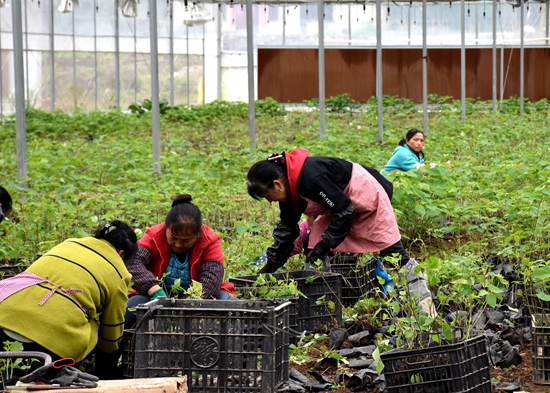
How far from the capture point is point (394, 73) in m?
29.8

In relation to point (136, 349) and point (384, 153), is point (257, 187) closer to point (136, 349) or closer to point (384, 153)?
point (136, 349)

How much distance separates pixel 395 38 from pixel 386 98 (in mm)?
5177

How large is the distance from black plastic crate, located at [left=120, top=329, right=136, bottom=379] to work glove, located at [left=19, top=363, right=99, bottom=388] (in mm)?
684

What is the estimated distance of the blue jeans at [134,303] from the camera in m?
4.37

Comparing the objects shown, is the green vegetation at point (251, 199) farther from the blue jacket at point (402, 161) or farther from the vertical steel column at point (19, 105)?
the blue jacket at point (402, 161)

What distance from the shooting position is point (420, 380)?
3504 millimetres

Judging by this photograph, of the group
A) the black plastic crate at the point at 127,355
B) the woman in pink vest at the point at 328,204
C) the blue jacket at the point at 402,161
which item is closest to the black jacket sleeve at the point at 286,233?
the woman in pink vest at the point at 328,204

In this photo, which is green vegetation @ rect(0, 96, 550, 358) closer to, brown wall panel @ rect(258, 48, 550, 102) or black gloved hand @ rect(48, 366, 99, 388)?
black gloved hand @ rect(48, 366, 99, 388)

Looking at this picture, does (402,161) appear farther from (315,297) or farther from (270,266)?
(315,297)

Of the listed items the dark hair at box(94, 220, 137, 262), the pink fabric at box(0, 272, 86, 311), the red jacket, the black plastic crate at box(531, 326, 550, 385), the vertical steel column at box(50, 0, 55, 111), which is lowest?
the black plastic crate at box(531, 326, 550, 385)

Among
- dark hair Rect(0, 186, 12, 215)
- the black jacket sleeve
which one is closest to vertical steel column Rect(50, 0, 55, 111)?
dark hair Rect(0, 186, 12, 215)

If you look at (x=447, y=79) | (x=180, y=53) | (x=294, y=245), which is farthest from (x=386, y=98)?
(x=294, y=245)

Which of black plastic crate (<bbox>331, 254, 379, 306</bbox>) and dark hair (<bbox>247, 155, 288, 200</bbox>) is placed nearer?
dark hair (<bbox>247, 155, 288, 200</bbox>)

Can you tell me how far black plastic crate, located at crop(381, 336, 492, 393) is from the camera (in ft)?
11.4
